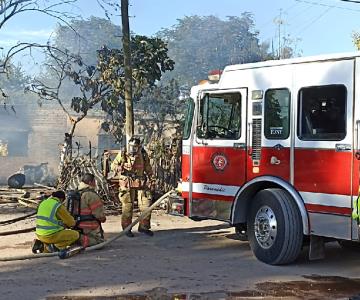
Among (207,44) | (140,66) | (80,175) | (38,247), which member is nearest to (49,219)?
(38,247)

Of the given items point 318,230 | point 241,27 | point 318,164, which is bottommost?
point 318,230

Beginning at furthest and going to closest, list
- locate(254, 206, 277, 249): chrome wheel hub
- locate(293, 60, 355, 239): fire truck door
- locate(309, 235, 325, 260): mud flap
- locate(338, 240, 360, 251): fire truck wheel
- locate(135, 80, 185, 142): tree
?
locate(135, 80, 185, 142): tree < locate(338, 240, 360, 251): fire truck wheel < locate(254, 206, 277, 249): chrome wheel hub < locate(309, 235, 325, 260): mud flap < locate(293, 60, 355, 239): fire truck door

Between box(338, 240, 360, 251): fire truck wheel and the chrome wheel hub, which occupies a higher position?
the chrome wheel hub

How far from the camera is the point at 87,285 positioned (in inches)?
253

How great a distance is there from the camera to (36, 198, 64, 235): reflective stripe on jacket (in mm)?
7871

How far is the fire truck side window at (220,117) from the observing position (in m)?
8.17

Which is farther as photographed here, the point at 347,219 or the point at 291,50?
the point at 291,50

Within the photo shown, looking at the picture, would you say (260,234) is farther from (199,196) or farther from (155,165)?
(155,165)

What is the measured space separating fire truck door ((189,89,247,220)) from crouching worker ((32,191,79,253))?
1894 millimetres

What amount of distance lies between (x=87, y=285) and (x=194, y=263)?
1.77m

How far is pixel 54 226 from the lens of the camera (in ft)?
25.8

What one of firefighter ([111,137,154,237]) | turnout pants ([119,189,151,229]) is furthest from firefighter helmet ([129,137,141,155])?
turnout pants ([119,189,151,229])

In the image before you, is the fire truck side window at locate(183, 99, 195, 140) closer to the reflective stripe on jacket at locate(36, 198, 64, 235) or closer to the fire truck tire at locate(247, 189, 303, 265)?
the fire truck tire at locate(247, 189, 303, 265)

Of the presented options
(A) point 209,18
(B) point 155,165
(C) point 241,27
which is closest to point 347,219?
(B) point 155,165
